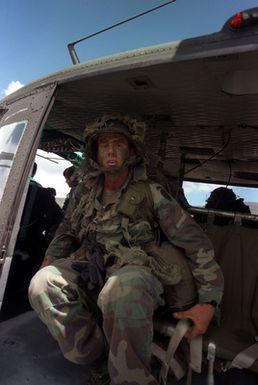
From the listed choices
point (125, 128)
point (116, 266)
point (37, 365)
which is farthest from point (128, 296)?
point (125, 128)

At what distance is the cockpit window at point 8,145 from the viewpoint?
2189 millimetres

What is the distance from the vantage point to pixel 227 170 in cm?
452

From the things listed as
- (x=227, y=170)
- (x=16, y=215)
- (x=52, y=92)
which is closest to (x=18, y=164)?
(x=16, y=215)

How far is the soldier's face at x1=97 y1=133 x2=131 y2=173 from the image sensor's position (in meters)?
2.44

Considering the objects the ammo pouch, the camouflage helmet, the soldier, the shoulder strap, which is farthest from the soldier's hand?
the camouflage helmet

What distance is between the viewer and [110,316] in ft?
5.90

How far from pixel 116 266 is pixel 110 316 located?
1.19ft

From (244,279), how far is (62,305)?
124 cm

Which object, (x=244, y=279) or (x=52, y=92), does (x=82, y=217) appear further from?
(x=244, y=279)

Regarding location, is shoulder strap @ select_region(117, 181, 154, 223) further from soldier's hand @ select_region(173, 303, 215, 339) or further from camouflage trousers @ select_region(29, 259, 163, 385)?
soldier's hand @ select_region(173, 303, 215, 339)

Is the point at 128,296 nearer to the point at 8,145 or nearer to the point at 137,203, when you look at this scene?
the point at 137,203

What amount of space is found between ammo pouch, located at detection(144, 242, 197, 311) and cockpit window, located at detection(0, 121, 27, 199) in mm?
1002

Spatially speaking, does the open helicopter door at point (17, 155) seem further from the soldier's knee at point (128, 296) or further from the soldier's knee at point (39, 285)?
the soldier's knee at point (128, 296)

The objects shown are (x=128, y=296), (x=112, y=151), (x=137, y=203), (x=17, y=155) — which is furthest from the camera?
(x=112, y=151)
